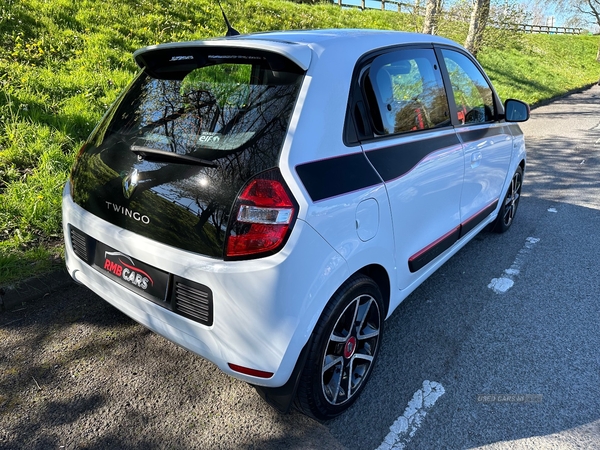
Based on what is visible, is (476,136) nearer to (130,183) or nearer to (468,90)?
(468,90)

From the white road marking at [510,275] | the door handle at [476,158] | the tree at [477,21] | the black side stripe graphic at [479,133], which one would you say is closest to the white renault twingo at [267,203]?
the black side stripe graphic at [479,133]

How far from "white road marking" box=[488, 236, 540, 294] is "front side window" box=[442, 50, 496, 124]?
1324 mm

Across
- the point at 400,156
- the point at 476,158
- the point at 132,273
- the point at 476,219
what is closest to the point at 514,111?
the point at 476,158

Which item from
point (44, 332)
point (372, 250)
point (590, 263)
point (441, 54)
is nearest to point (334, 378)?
point (372, 250)

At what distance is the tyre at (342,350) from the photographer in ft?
6.72

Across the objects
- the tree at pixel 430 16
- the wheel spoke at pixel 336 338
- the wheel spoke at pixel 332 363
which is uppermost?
the tree at pixel 430 16

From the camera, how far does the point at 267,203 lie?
1.80m

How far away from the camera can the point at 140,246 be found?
2006 millimetres

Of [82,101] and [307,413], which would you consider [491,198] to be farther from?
[82,101]

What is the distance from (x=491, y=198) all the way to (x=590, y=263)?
1168 mm

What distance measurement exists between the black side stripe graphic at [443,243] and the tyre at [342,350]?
16.4 inches

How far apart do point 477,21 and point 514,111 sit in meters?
9.42

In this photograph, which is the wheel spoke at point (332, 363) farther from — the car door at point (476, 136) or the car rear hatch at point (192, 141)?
the car door at point (476, 136)

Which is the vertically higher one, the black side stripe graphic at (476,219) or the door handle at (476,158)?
the door handle at (476,158)
